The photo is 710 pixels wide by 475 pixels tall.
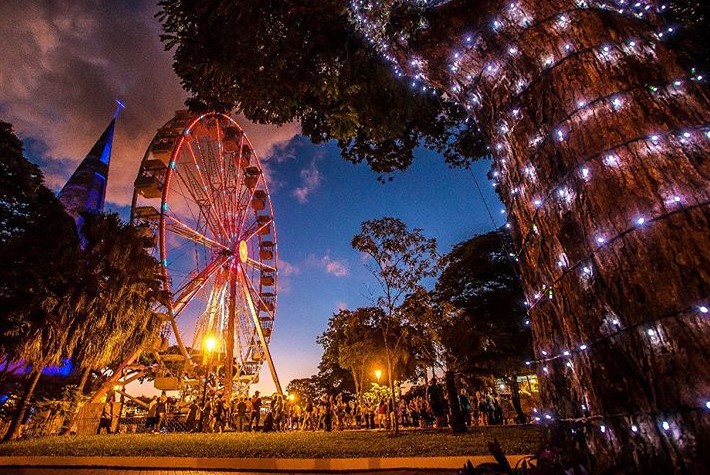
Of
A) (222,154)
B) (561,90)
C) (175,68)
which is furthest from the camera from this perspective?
(222,154)

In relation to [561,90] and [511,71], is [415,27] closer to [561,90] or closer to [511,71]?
[511,71]

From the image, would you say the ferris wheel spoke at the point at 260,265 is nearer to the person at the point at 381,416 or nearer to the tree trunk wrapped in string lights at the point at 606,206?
the person at the point at 381,416

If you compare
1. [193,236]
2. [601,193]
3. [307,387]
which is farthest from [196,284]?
[307,387]

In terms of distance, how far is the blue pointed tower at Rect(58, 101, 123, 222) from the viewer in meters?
26.0

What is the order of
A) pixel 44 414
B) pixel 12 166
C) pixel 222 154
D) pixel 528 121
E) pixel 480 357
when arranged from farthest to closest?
pixel 222 154 < pixel 480 357 < pixel 44 414 < pixel 12 166 < pixel 528 121

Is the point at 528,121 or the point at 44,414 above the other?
the point at 528,121

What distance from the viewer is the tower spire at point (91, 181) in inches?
1022

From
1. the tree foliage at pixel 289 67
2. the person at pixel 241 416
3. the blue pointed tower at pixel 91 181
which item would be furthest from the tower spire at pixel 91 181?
the tree foliage at pixel 289 67

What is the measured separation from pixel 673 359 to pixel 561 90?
1805 millimetres

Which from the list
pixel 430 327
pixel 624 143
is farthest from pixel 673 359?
pixel 430 327

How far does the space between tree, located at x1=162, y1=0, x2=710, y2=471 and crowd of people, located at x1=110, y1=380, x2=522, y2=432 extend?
12.6 metres

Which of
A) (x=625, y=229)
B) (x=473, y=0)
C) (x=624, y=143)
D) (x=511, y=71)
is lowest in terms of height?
(x=625, y=229)

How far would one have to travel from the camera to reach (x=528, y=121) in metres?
2.79

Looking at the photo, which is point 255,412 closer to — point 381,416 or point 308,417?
point 308,417
